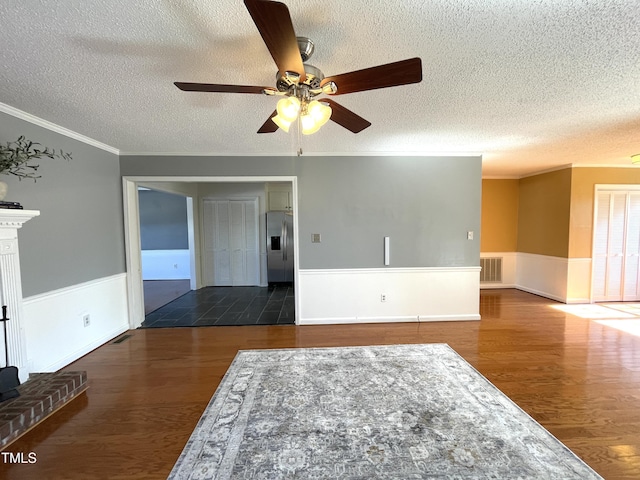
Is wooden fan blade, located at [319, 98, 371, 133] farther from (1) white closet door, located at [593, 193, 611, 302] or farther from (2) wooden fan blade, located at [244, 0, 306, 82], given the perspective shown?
(1) white closet door, located at [593, 193, 611, 302]

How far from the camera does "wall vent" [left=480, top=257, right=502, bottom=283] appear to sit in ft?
18.8

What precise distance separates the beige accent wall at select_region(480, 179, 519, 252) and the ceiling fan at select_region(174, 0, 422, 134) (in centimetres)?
521

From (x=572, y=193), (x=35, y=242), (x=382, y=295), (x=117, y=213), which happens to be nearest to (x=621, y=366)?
(x=382, y=295)

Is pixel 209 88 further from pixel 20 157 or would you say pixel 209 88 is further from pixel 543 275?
pixel 543 275

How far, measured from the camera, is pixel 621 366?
8.54ft

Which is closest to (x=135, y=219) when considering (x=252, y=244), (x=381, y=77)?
(x=252, y=244)

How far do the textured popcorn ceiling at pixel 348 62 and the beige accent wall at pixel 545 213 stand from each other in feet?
6.43

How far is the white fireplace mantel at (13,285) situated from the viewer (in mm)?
2035

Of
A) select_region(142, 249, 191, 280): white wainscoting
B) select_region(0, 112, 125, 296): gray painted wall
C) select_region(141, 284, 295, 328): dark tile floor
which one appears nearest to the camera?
select_region(0, 112, 125, 296): gray painted wall

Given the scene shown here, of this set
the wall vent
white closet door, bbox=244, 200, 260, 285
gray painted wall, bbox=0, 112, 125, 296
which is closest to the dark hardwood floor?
gray painted wall, bbox=0, 112, 125, 296

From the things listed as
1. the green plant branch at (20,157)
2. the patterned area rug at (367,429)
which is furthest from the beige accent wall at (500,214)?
the green plant branch at (20,157)

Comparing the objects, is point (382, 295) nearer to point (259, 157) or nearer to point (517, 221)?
point (259, 157)

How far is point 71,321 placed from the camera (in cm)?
285

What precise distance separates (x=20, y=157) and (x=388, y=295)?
4061mm
